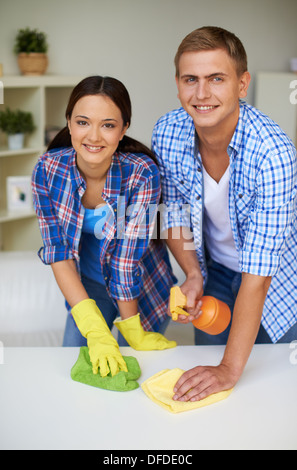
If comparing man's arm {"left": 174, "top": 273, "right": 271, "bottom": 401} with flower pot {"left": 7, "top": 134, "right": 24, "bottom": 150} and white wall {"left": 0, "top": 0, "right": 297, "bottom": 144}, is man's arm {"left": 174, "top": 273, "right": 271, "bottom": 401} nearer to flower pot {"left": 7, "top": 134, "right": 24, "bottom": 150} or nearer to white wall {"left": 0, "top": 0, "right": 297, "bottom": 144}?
flower pot {"left": 7, "top": 134, "right": 24, "bottom": 150}

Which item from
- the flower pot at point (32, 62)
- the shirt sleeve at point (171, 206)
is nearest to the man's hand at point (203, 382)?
the shirt sleeve at point (171, 206)

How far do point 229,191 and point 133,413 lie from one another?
2.00 ft

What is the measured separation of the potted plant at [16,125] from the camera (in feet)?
10.1

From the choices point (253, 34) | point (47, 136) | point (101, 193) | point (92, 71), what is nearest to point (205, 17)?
point (253, 34)

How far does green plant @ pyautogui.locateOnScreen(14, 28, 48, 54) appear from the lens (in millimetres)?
3201

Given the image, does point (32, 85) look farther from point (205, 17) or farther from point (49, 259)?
point (49, 259)

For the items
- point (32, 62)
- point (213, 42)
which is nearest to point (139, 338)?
point (213, 42)

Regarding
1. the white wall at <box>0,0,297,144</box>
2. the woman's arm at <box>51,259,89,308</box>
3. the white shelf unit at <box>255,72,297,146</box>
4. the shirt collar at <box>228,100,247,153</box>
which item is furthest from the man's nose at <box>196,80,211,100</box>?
the white shelf unit at <box>255,72,297,146</box>

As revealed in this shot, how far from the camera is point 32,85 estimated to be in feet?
10.2

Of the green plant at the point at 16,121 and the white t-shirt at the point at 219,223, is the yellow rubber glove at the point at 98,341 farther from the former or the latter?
the green plant at the point at 16,121

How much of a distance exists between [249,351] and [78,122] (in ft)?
2.23

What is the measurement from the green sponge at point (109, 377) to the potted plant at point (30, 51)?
2.36m

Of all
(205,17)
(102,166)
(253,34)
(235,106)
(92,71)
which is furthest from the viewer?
(253,34)

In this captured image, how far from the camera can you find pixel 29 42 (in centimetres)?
322
